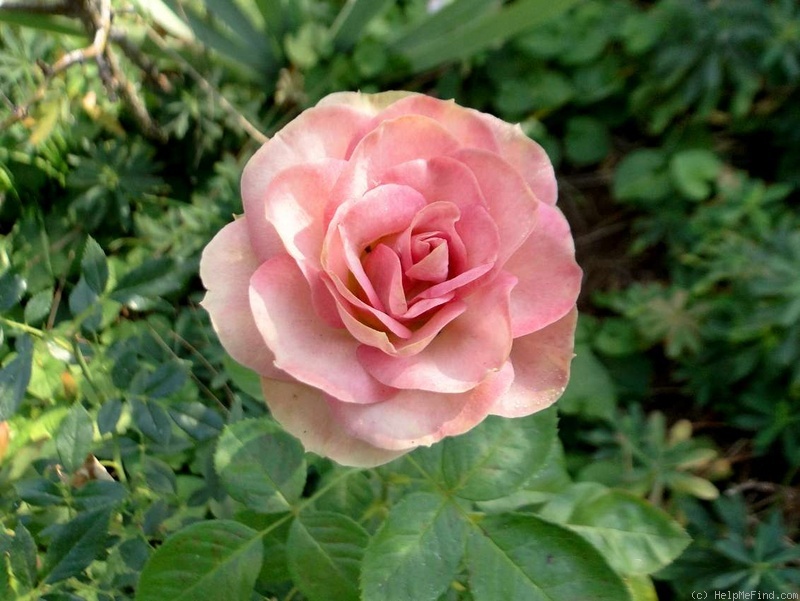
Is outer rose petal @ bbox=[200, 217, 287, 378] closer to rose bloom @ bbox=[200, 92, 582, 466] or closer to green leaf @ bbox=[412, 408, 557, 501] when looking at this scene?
rose bloom @ bbox=[200, 92, 582, 466]

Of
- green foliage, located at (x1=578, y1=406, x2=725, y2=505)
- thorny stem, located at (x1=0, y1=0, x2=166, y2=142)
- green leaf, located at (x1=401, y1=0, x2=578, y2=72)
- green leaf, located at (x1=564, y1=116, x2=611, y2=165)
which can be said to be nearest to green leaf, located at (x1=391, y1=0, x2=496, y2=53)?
green leaf, located at (x1=401, y1=0, x2=578, y2=72)

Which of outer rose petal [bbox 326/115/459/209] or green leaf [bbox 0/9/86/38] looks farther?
green leaf [bbox 0/9/86/38]

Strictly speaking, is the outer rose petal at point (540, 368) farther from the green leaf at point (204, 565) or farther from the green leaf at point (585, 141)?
the green leaf at point (585, 141)

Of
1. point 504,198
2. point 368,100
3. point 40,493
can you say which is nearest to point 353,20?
point 368,100

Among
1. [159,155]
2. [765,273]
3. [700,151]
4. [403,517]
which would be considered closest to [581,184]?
[700,151]

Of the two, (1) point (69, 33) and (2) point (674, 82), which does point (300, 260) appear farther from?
(2) point (674, 82)
